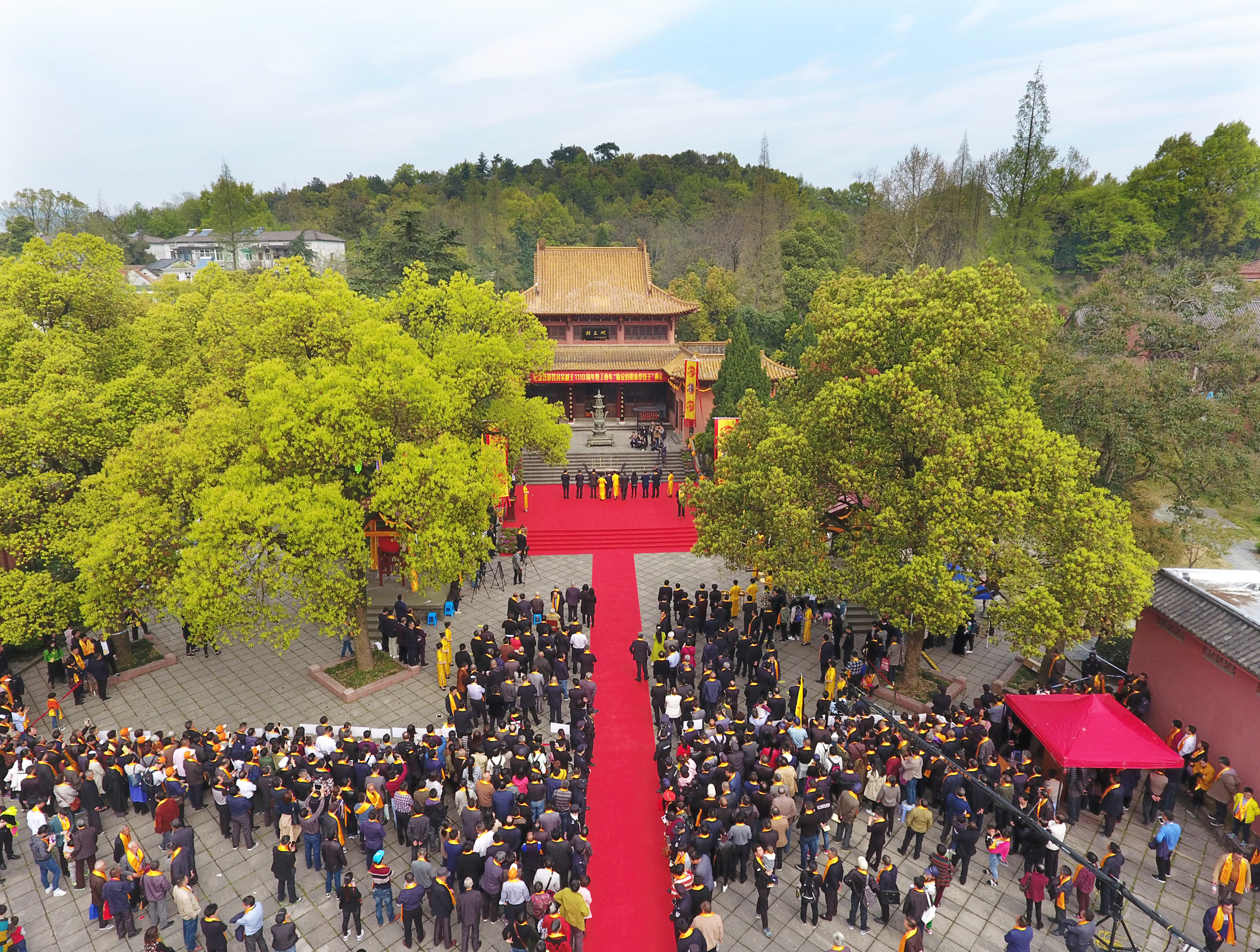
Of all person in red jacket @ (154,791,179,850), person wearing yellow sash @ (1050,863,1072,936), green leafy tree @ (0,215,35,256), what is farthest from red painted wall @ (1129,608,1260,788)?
green leafy tree @ (0,215,35,256)

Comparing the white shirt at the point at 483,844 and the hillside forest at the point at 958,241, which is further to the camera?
the hillside forest at the point at 958,241

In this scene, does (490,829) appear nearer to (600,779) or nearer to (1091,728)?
(600,779)

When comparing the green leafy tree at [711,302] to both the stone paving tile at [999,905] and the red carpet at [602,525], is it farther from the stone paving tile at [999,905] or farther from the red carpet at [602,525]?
the stone paving tile at [999,905]

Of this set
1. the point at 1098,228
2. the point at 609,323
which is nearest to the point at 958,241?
the point at 1098,228

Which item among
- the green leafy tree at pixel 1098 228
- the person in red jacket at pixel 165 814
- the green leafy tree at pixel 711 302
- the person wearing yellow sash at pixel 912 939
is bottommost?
the person wearing yellow sash at pixel 912 939

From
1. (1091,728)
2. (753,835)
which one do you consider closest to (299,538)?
(753,835)

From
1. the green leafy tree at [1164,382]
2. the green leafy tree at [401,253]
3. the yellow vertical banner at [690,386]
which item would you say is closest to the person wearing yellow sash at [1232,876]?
the green leafy tree at [1164,382]
